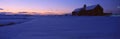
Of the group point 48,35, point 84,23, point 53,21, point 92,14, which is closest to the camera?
point 92,14

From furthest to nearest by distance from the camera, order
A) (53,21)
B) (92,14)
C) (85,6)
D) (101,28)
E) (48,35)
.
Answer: (53,21), (101,28), (48,35), (85,6), (92,14)

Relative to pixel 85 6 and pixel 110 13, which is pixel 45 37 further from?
pixel 110 13

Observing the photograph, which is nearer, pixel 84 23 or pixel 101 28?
pixel 101 28

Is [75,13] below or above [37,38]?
above

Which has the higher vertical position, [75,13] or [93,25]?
[75,13]

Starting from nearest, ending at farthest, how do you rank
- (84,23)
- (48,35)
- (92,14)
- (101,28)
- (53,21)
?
(92,14), (48,35), (101,28), (84,23), (53,21)

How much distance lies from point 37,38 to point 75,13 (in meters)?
0.45

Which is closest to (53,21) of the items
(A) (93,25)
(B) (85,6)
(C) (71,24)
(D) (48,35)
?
(C) (71,24)

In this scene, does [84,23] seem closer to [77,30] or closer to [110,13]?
[77,30]

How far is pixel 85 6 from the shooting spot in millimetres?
2162

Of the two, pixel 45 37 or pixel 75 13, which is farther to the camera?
pixel 45 37

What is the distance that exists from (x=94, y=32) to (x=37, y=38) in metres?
0.57

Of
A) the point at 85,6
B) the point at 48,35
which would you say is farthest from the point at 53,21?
the point at 85,6

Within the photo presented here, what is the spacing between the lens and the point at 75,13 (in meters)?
2.07
